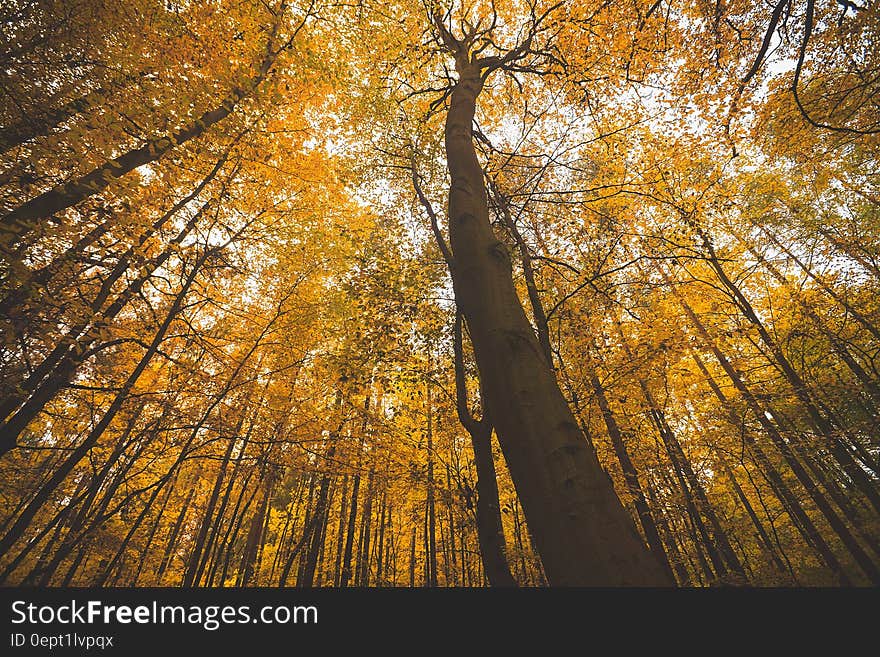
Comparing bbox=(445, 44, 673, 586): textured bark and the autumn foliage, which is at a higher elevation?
the autumn foliage

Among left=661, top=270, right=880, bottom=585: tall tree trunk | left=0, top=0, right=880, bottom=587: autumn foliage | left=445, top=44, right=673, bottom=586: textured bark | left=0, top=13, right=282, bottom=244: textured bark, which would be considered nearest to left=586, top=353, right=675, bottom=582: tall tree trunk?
left=0, top=0, right=880, bottom=587: autumn foliage

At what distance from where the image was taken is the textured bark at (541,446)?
1140 millimetres

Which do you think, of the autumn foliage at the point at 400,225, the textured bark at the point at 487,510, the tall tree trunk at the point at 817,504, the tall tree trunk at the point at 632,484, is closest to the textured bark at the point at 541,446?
the autumn foliage at the point at 400,225

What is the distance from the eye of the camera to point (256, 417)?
7094mm

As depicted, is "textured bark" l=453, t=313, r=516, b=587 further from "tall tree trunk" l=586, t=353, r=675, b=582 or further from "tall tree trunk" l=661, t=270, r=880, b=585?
"tall tree trunk" l=661, t=270, r=880, b=585

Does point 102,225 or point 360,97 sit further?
point 360,97

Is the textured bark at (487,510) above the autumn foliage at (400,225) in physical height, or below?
below

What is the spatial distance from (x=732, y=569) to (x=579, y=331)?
29.1ft

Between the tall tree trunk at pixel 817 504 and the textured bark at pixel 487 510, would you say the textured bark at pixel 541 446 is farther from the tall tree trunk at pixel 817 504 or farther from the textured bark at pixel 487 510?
the tall tree trunk at pixel 817 504

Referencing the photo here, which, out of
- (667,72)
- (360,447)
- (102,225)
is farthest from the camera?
(360,447)

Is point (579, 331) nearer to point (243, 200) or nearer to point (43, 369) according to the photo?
point (243, 200)

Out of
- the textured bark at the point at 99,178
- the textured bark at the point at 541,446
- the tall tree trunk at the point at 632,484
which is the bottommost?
the textured bark at the point at 541,446

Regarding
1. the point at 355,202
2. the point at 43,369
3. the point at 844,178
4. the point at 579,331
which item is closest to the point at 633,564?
the point at 579,331

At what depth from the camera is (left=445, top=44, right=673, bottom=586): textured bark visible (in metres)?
1.14
